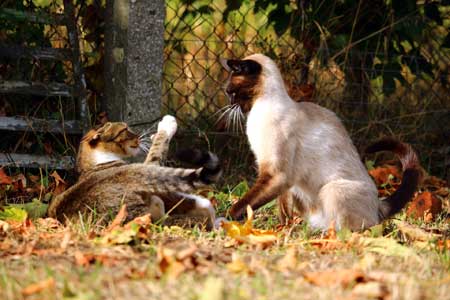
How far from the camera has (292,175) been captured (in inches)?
174

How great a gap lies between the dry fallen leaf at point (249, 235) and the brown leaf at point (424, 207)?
138 centimetres

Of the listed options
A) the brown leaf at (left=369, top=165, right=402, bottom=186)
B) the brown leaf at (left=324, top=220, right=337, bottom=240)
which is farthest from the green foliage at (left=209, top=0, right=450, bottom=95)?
the brown leaf at (left=324, top=220, right=337, bottom=240)

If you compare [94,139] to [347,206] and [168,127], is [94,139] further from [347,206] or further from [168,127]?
[347,206]

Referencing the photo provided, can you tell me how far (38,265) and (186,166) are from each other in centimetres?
272

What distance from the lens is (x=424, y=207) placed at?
4.92m

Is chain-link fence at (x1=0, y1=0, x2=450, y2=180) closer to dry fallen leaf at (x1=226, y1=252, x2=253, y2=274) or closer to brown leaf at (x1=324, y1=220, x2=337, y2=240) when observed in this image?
brown leaf at (x1=324, y1=220, x2=337, y2=240)

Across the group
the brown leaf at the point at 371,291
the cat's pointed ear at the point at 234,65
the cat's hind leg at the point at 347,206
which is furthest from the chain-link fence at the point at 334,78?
the brown leaf at the point at 371,291

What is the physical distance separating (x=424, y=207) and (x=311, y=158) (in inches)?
36.2

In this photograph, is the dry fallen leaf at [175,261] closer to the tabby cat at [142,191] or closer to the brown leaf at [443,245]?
the tabby cat at [142,191]

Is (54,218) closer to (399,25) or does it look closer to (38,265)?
(38,265)

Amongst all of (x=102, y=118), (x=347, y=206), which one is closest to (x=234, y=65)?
(x=347, y=206)

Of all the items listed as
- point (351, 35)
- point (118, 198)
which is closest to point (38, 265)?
point (118, 198)

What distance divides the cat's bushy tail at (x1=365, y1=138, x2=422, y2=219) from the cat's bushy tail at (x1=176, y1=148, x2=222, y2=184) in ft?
3.01

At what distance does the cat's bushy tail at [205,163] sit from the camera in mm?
3836
